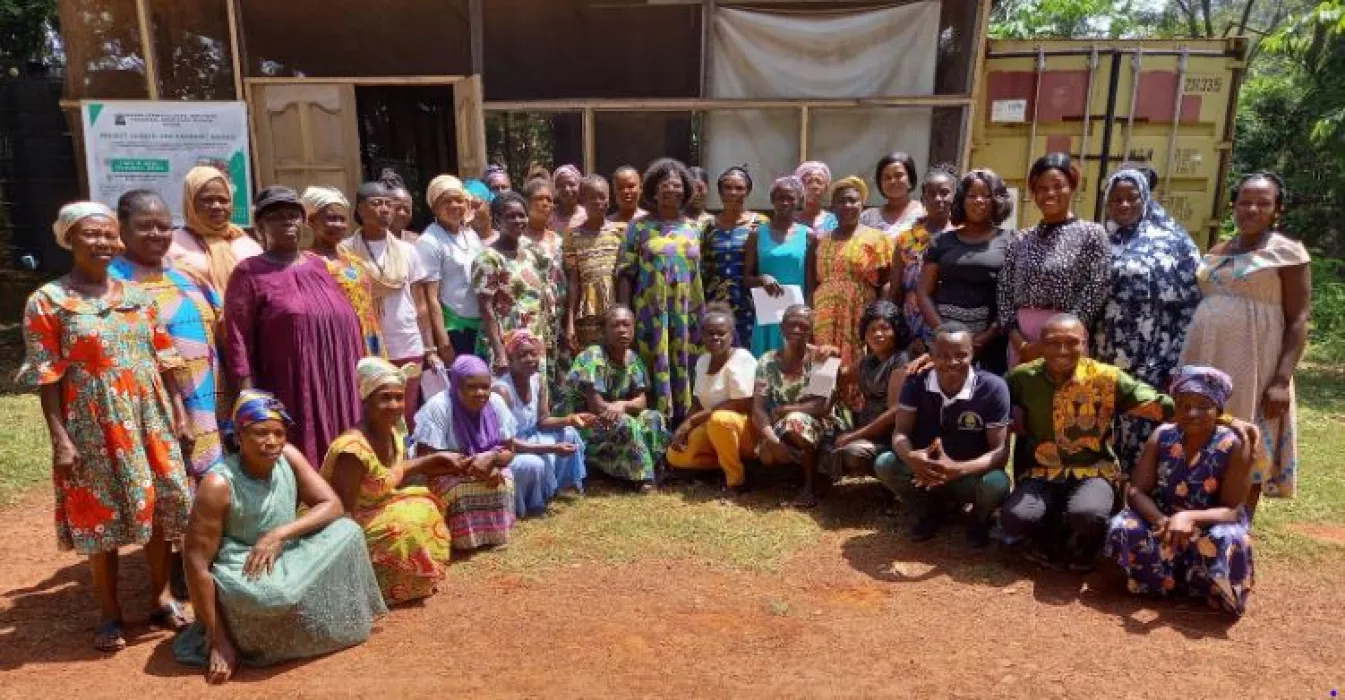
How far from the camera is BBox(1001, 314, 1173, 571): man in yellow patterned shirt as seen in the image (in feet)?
11.8

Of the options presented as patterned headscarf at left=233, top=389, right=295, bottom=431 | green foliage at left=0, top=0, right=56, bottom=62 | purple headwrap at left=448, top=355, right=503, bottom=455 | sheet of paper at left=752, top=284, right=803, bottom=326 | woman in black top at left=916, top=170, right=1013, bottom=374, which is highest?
green foliage at left=0, top=0, right=56, bottom=62

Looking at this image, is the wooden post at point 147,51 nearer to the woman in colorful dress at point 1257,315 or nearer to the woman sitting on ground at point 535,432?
the woman sitting on ground at point 535,432

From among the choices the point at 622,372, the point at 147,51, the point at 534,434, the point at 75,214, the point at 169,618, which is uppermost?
the point at 147,51

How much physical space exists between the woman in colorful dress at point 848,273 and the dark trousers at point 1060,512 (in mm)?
1240

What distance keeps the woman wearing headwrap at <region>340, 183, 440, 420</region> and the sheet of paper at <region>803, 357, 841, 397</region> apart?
6.80ft

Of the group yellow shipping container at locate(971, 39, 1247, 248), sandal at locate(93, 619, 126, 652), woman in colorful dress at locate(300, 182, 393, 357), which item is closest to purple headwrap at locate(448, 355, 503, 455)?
woman in colorful dress at locate(300, 182, 393, 357)

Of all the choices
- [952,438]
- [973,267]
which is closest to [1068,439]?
[952,438]

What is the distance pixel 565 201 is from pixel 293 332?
238 centimetres

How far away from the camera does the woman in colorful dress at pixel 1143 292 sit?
3795 millimetres

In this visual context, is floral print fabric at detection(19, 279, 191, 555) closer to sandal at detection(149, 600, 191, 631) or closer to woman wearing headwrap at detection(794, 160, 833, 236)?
sandal at detection(149, 600, 191, 631)

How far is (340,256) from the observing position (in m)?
3.77

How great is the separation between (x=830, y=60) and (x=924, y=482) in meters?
4.69

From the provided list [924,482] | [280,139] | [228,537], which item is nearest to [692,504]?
[924,482]

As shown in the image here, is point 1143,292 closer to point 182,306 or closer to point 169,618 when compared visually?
point 182,306
